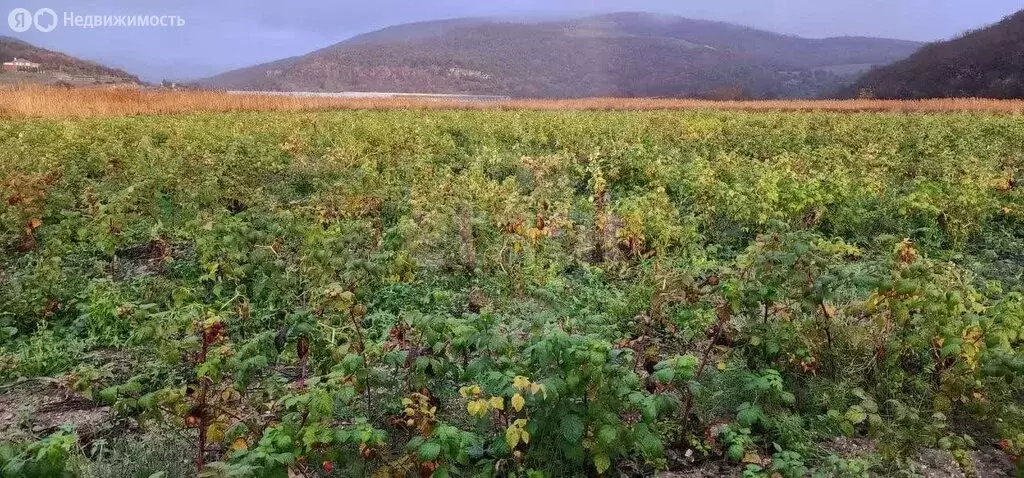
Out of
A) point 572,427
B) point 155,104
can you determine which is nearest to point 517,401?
point 572,427

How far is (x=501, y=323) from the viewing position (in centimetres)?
447

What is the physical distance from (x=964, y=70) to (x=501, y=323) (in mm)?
80642

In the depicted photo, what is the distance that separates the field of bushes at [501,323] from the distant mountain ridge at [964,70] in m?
58.7

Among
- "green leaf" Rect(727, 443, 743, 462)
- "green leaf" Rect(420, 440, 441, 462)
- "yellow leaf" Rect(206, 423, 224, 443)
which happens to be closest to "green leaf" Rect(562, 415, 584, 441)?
"green leaf" Rect(420, 440, 441, 462)

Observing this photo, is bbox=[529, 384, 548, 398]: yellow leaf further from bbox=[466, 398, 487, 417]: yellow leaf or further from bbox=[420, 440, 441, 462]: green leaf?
bbox=[420, 440, 441, 462]: green leaf

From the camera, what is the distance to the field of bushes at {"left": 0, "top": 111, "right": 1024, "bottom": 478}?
2754mm

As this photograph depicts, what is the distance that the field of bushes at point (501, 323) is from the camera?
2754 millimetres

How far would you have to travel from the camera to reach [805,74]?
4641 inches

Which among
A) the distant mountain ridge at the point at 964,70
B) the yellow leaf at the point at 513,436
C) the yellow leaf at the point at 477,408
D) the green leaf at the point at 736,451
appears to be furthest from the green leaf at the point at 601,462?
the distant mountain ridge at the point at 964,70

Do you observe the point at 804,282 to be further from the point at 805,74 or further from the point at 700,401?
the point at 805,74

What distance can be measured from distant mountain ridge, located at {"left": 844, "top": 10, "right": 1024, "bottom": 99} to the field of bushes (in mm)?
58732

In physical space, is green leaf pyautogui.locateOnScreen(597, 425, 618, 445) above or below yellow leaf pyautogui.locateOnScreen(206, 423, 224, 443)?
above

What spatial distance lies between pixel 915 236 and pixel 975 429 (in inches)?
154

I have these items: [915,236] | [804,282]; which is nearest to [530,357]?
[804,282]
